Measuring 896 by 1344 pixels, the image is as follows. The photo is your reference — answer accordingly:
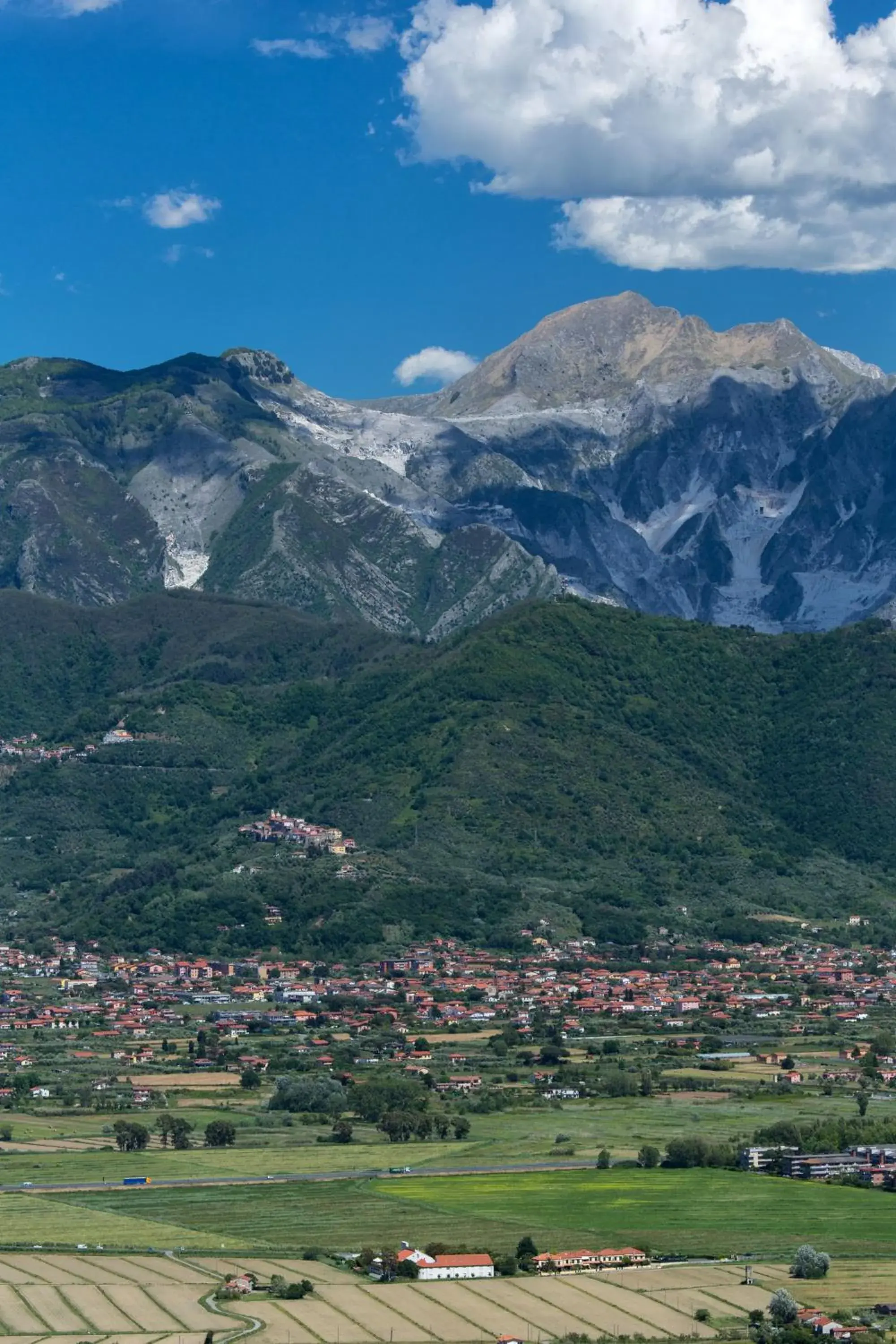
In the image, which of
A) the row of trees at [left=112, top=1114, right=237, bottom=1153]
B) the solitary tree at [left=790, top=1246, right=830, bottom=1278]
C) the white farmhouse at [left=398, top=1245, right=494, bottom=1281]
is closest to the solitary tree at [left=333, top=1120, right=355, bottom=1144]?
the row of trees at [left=112, top=1114, right=237, bottom=1153]

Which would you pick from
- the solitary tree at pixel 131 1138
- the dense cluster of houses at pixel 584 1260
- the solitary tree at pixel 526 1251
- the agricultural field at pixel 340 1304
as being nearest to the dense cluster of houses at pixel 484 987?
the solitary tree at pixel 131 1138

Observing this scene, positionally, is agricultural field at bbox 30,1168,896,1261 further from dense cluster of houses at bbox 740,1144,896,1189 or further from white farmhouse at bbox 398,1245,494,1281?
white farmhouse at bbox 398,1245,494,1281

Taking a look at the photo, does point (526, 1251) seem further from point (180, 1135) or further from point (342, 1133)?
point (342, 1133)

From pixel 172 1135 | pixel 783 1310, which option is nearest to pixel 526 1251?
pixel 783 1310

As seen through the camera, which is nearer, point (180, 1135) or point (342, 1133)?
point (180, 1135)

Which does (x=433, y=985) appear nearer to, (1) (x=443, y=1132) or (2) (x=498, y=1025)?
(2) (x=498, y=1025)

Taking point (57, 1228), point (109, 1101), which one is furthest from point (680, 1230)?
point (109, 1101)

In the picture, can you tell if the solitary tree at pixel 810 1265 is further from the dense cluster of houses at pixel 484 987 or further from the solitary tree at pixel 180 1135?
the dense cluster of houses at pixel 484 987
